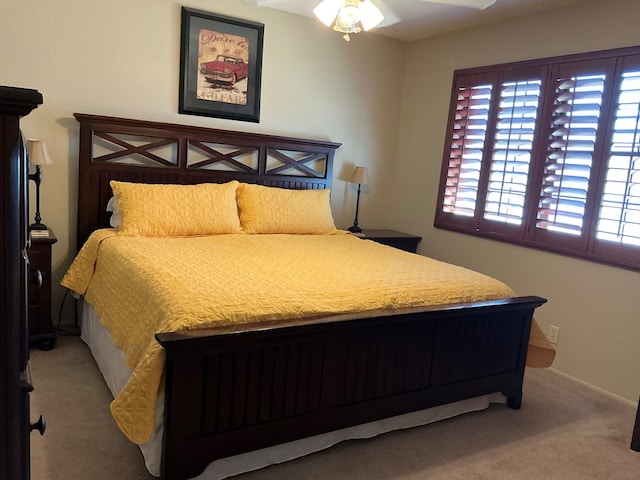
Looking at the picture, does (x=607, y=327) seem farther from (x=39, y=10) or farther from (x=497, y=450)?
(x=39, y=10)

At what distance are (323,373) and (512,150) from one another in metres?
2.36

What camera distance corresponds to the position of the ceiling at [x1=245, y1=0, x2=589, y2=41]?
3.47 meters

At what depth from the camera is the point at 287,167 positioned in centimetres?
420

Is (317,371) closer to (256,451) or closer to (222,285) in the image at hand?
(256,451)

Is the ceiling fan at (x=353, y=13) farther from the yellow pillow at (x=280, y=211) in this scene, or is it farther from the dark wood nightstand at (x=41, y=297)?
the dark wood nightstand at (x=41, y=297)

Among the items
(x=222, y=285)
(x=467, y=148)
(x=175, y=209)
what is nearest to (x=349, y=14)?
(x=222, y=285)

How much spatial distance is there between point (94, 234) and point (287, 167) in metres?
1.57

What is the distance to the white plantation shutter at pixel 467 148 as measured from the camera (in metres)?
3.97

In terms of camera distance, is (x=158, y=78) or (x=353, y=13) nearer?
(x=353, y=13)

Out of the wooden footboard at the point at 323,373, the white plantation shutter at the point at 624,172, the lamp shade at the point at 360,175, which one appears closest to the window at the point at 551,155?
the white plantation shutter at the point at 624,172

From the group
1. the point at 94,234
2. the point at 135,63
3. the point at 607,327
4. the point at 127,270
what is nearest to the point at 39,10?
the point at 135,63

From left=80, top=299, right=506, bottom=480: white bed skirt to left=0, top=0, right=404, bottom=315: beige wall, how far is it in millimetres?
994

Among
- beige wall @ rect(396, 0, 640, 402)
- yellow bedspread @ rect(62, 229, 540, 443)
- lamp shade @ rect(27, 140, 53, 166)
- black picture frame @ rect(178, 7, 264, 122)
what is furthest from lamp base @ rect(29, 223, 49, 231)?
beige wall @ rect(396, 0, 640, 402)

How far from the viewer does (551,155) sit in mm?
3461
